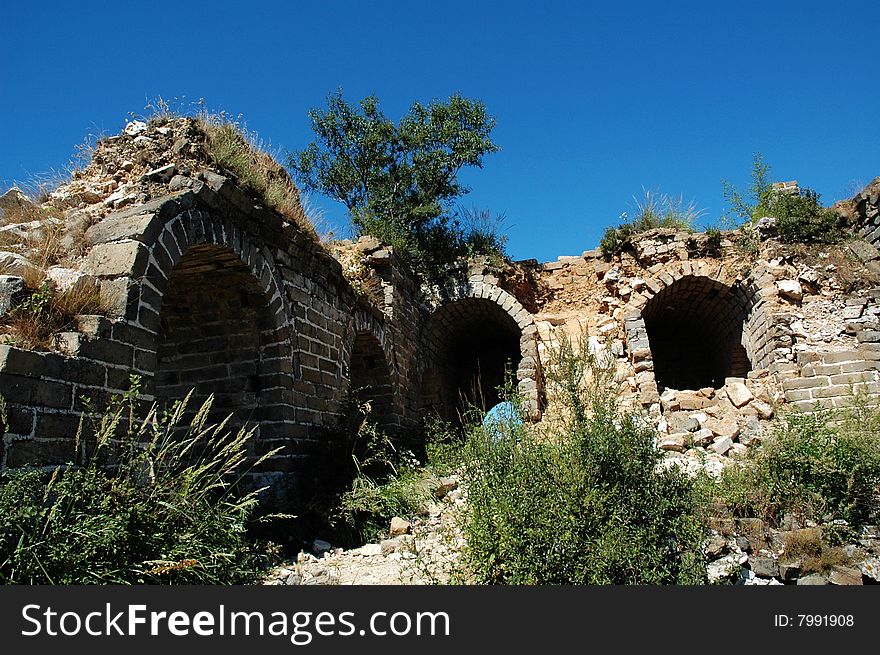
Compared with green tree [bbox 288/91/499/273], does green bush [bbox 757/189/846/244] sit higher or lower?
lower

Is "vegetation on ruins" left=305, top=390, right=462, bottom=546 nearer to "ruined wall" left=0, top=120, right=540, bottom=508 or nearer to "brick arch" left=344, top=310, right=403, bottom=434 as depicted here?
"ruined wall" left=0, top=120, right=540, bottom=508

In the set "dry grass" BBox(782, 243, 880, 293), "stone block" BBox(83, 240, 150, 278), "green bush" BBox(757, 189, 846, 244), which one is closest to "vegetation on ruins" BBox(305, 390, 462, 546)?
"stone block" BBox(83, 240, 150, 278)

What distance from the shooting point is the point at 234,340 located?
6539 millimetres

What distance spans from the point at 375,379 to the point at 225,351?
11.8 ft

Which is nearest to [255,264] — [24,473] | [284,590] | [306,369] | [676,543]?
[306,369]

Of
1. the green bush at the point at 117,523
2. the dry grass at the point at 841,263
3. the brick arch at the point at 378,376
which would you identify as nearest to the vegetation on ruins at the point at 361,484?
the green bush at the point at 117,523

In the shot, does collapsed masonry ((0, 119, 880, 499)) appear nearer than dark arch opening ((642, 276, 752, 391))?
Yes

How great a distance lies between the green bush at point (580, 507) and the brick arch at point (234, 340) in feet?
8.59

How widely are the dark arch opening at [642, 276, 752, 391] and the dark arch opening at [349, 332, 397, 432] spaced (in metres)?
5.41

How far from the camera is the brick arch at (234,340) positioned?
6230 mm

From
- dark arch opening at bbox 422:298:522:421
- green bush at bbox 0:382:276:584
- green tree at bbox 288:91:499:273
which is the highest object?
green tree at bbox 288:91:499:273

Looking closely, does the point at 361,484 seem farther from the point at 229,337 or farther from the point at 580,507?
the point at 580,507

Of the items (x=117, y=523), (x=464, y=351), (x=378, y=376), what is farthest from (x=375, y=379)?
(x=117, y=523)

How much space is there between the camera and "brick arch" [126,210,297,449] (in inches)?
245
